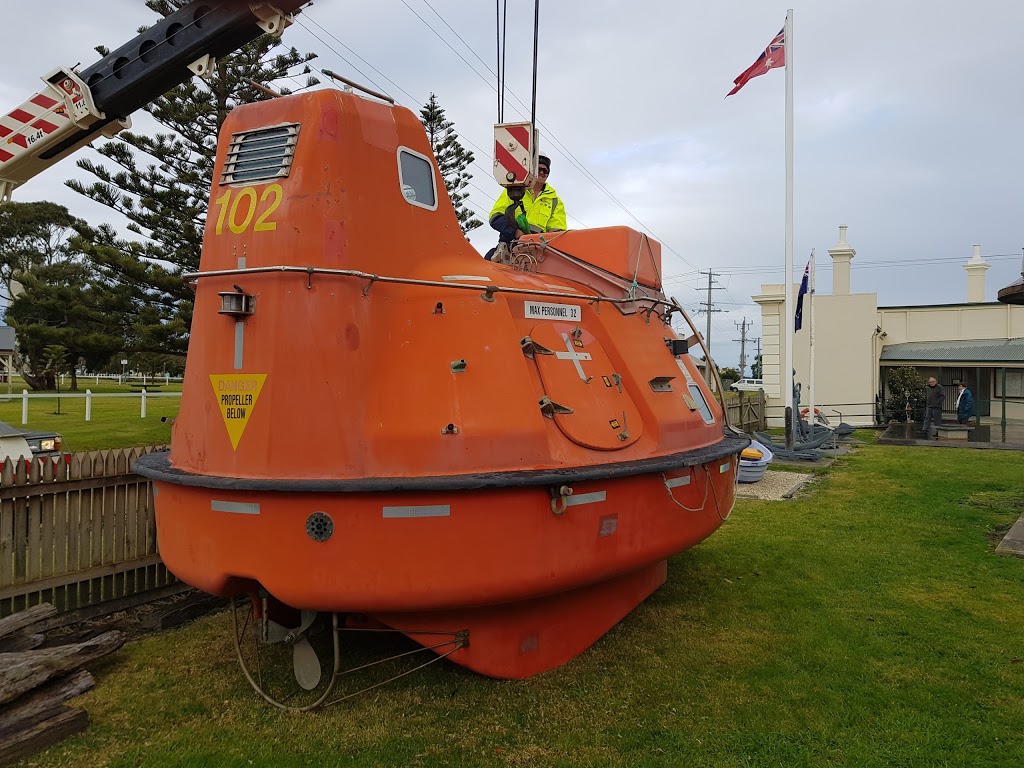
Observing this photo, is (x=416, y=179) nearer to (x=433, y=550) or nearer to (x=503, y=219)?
(x=503, y=219)

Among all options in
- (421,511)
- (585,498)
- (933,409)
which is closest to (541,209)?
(585,498)

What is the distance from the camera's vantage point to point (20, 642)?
186 inches

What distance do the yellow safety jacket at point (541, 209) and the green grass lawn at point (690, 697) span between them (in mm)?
3542

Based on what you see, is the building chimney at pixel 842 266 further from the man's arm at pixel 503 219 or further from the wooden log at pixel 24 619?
the wooden log at pixel 24 619

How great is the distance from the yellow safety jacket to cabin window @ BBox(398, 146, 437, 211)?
1.99 metres

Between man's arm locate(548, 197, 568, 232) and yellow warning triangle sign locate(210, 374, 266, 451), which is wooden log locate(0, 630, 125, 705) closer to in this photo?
yellow warning triangle sign locate(210, 374, 266, 451)

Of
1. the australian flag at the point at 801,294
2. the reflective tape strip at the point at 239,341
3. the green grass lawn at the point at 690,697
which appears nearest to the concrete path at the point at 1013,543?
the green grass lawn at the point at 690,697

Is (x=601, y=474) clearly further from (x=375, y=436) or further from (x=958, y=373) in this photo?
(x=958, y=373)

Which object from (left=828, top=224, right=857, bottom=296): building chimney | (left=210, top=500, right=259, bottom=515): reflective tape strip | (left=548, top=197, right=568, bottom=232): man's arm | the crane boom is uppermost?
(left=828, top=224, right=857, bottom=296): building chimney

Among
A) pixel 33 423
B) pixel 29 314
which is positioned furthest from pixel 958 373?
pixel 29 314

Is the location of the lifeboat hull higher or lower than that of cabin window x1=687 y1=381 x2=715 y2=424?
lower

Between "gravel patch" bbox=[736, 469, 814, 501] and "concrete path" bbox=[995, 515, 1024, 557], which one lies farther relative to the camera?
"gravel patch" bbox=[736, 469, 814, 501]

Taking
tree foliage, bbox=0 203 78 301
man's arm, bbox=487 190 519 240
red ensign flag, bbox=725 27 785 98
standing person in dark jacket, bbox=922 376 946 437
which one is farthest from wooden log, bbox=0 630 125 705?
tree foliage, bbox=0 203 78 301

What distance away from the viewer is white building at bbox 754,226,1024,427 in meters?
24.2
